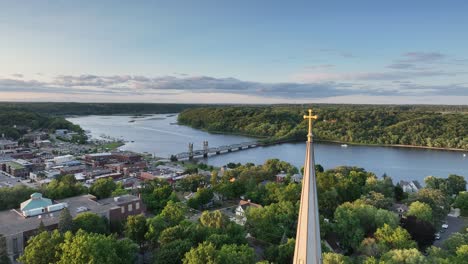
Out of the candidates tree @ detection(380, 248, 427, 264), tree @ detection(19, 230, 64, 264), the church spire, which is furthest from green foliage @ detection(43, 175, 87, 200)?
the church spire

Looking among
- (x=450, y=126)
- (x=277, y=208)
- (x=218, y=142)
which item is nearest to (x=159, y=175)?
(x=277, y=208)

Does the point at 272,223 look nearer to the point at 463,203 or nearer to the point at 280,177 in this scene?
the point at 463,203

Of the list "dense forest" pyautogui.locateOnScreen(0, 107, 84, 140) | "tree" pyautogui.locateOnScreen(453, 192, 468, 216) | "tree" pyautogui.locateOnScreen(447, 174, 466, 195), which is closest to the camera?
"tree" pyautogui.locateOnScreen(453, 192, 468, 216)

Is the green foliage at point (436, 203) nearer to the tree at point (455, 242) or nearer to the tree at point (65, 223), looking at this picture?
the tree at point (455, 242)

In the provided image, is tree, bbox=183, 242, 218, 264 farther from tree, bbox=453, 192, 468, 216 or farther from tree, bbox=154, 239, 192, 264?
tree, bbox=453, 192, 468, 216

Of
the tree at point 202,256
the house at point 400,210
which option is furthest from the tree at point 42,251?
the house at point 400,210

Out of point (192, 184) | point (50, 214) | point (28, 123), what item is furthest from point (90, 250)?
point (28, 123)
